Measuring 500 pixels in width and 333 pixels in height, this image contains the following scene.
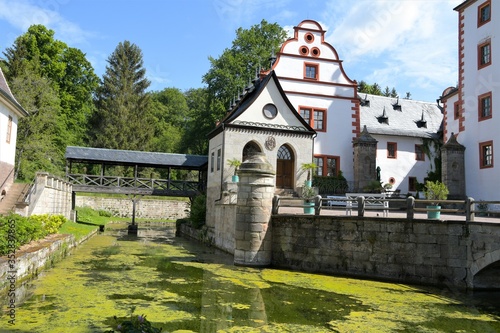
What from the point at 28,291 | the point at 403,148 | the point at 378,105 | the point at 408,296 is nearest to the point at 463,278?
the point at 408,296

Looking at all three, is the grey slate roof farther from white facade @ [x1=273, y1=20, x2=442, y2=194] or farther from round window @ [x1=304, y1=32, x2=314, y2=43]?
round window @ [x1=304, y1=32, x2=314, y2=43]

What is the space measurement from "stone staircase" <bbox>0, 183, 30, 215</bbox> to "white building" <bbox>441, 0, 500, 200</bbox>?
23411mm

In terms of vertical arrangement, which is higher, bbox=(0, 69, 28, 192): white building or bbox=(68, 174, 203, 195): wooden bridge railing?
bbox=(0, 69, 28, 192): white building

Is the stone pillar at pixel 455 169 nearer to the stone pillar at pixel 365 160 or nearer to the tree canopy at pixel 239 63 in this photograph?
the stone pillar at pixel 365 160

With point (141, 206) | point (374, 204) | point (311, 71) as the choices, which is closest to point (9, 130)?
point (374, 204)

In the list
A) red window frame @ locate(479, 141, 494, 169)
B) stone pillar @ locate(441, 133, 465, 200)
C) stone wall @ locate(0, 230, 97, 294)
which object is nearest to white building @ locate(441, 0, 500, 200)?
red window frame @ locate(479, 141, 494, 169)

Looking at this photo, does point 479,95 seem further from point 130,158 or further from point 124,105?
point 124,105

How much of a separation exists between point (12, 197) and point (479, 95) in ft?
81.8

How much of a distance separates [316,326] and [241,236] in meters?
7.50

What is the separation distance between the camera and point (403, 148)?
31.4 metres

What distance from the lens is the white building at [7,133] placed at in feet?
66.7

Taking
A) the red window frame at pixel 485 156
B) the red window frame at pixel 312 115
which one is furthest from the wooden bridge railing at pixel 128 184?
the red window frame at pixel 485 156

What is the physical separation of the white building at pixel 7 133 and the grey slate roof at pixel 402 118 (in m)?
21.9

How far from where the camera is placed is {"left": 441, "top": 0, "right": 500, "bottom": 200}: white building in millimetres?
23281
